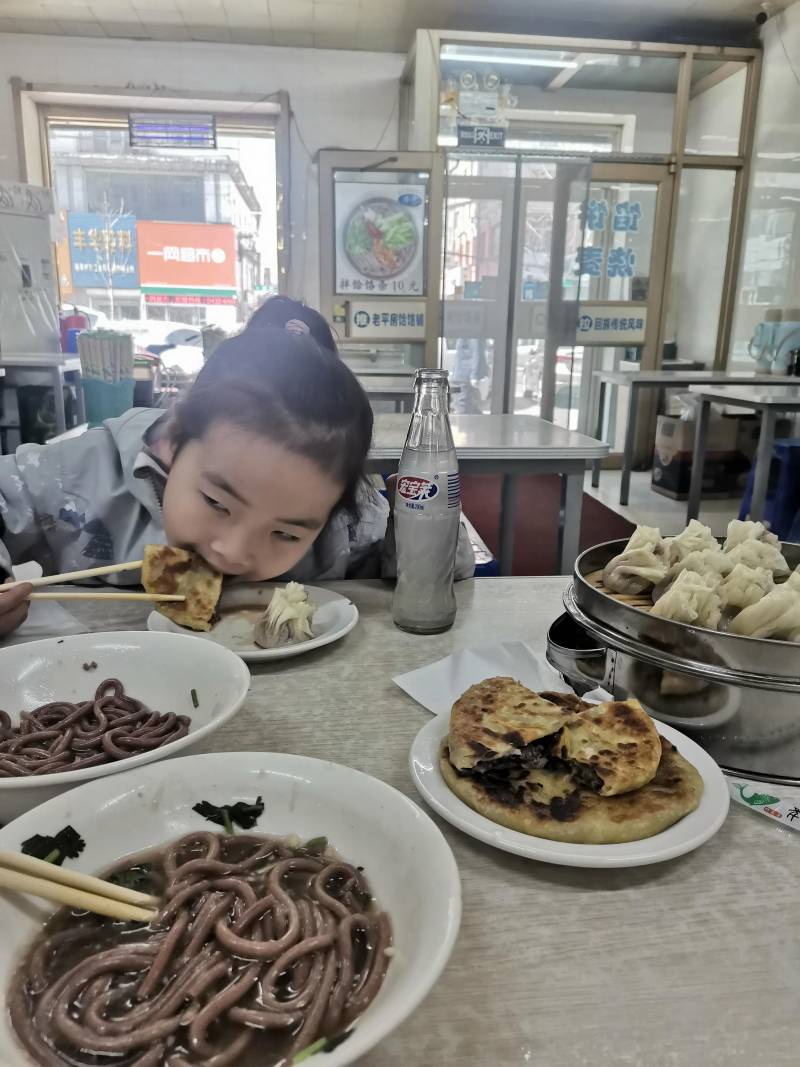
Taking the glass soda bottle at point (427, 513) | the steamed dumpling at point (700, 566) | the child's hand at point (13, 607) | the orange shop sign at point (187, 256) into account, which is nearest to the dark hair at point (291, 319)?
the glass soda bottle at point (427, 513)

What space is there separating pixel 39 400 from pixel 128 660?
327 centimetres

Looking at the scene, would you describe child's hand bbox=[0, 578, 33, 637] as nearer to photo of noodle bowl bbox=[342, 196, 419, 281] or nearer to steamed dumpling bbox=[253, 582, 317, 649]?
steamed dumpling bbox=[253, 582, 317, 649]

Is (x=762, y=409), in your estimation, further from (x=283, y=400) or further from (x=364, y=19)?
(x=364, y=19)

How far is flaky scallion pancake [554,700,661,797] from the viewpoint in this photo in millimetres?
684

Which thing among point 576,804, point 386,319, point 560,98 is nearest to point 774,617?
point 576,804

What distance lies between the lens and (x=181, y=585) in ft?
3.92

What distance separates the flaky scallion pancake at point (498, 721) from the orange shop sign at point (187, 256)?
22.3ft

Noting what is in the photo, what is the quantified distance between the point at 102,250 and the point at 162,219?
619mm

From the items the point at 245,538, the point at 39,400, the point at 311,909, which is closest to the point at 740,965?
the point at 311,909

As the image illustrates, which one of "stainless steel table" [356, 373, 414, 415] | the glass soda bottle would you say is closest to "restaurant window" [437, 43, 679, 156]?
"stainless steel table" [356, 373, 414, 415]

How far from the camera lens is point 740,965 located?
56cm

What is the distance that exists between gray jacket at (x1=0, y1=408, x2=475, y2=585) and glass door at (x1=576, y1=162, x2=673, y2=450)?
17.4 ft

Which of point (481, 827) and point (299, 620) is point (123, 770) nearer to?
point (481, 827)

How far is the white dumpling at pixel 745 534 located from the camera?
1.07 metres
